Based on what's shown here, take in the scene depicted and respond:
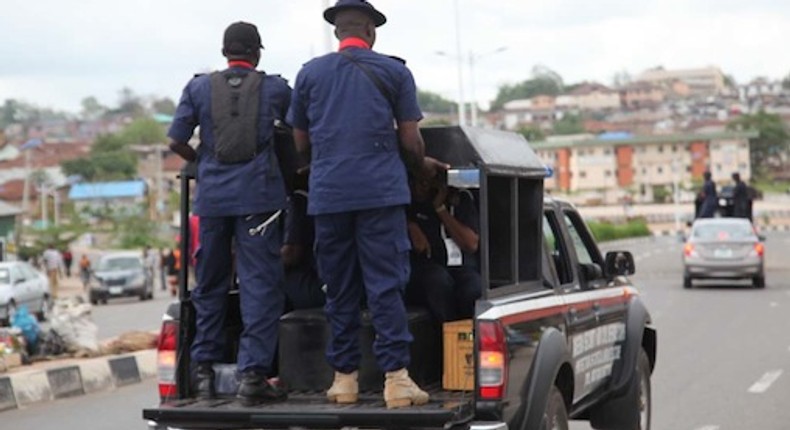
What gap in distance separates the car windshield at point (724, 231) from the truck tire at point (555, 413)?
79.7ft

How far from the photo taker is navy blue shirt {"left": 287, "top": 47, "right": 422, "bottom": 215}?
718 cm

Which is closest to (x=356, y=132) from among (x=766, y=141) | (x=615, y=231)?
(x=615, y=231)

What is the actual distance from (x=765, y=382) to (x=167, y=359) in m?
8.10

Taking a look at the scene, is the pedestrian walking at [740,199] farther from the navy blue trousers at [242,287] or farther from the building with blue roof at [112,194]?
the building with blue roof at [112,194]

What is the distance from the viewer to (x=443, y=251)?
330 inches

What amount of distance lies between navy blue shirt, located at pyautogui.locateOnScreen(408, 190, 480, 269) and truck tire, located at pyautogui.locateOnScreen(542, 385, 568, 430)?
0.78 metres

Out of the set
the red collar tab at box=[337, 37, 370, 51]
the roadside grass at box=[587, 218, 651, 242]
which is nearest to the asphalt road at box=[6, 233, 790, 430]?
the red collar tab at box=[337, 37, 370, 51]

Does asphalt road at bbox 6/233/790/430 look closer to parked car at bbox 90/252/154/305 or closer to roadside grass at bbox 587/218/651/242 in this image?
parked car at bbox 90/252/154/305

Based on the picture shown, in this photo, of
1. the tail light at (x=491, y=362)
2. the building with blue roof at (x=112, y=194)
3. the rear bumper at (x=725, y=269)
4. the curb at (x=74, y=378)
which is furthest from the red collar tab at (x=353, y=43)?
the building with blue roof at (x=112, y=194)

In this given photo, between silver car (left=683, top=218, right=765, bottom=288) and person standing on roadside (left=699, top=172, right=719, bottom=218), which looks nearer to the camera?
silver car (left=683, top=218, right=765, bottom=288)

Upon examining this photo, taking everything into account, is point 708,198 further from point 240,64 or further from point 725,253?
point 240,64

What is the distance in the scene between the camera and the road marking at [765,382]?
14.0 meters

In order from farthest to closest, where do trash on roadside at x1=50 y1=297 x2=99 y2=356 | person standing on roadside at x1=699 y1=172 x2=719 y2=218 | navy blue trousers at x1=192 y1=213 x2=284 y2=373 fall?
person standing on roadside at x1=699 y1=172 x2=719 y2=218, trash on roadside at x1=50 y1=297 x2=99 y2=356, navy blue trousers at x1=192 y1=213 x2=284 y2=373

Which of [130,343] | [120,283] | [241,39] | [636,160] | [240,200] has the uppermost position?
[636,160]
